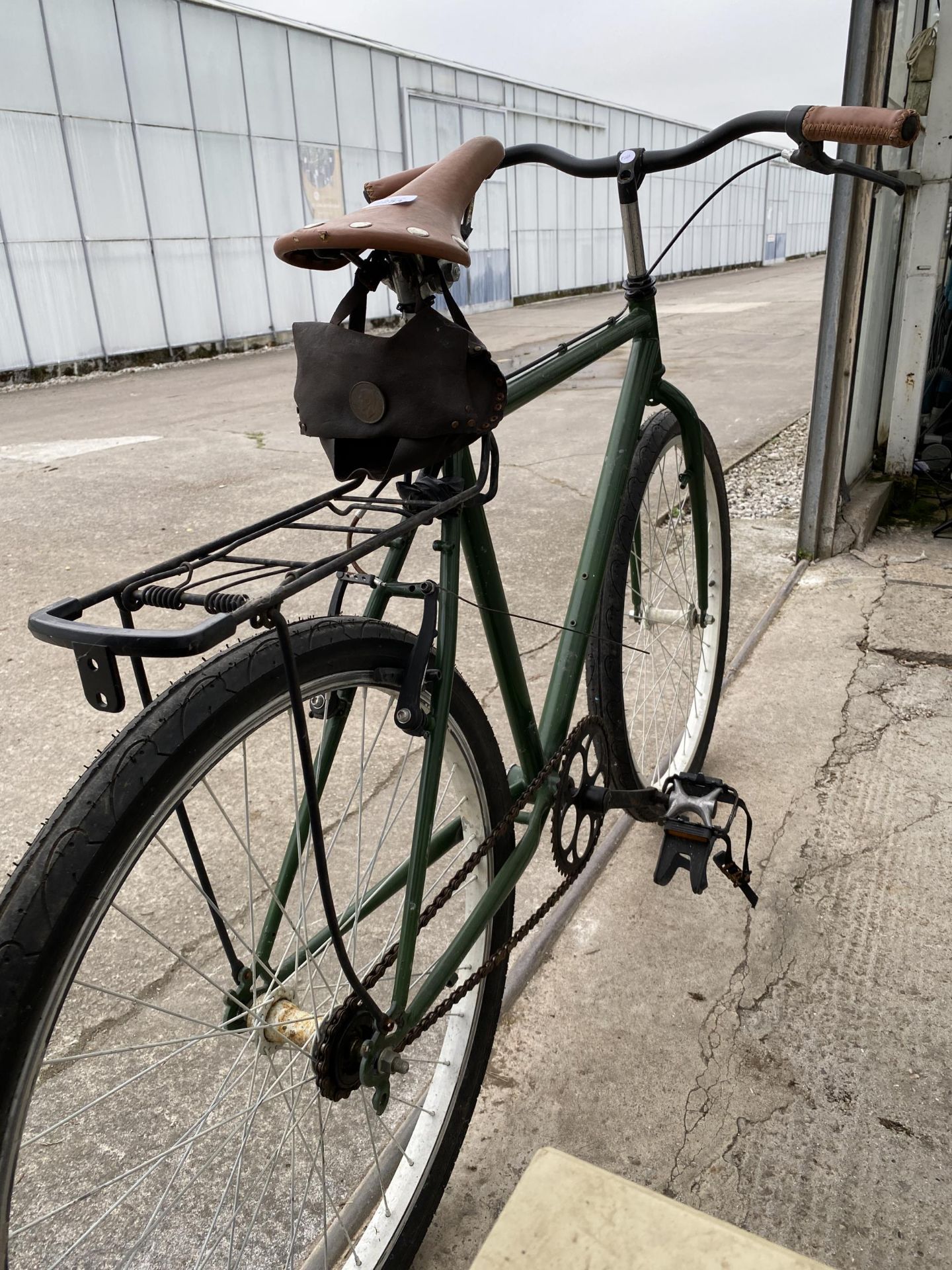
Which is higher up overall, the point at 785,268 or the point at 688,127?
the point at 688,127

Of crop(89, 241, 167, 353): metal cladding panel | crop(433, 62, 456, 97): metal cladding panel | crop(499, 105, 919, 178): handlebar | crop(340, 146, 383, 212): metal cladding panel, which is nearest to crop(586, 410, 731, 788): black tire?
crop(499, 105, 919, 178): handlebar

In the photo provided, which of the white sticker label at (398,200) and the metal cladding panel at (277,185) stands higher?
the metal cladding panel at (277,185)

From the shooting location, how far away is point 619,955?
6.13ft

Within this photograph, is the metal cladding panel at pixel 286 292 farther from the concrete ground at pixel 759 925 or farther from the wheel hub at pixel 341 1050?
the wheel hub at pixel 341 1050

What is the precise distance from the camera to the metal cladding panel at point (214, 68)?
419 inches

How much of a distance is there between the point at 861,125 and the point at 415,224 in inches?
28.6

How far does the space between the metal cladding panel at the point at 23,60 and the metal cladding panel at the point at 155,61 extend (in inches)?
37.4

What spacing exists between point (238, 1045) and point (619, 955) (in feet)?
2.38

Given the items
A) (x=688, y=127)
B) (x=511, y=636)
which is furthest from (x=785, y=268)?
(x=511, y=636)

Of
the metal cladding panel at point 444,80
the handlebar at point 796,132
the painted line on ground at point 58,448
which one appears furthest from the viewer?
the metal cladding panel at point 444,80

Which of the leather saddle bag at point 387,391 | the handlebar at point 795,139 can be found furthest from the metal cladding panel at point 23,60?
the leather saddle bag at point 387,391

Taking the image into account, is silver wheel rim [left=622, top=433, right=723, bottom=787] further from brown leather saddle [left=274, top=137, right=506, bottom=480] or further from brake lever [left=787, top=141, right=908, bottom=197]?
brown leather saddle [left=274, top=137, right=506, bottom=480]

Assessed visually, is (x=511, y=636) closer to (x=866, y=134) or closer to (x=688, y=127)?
(x=866, y=134)

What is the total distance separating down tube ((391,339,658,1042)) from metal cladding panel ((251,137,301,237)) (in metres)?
11.4
